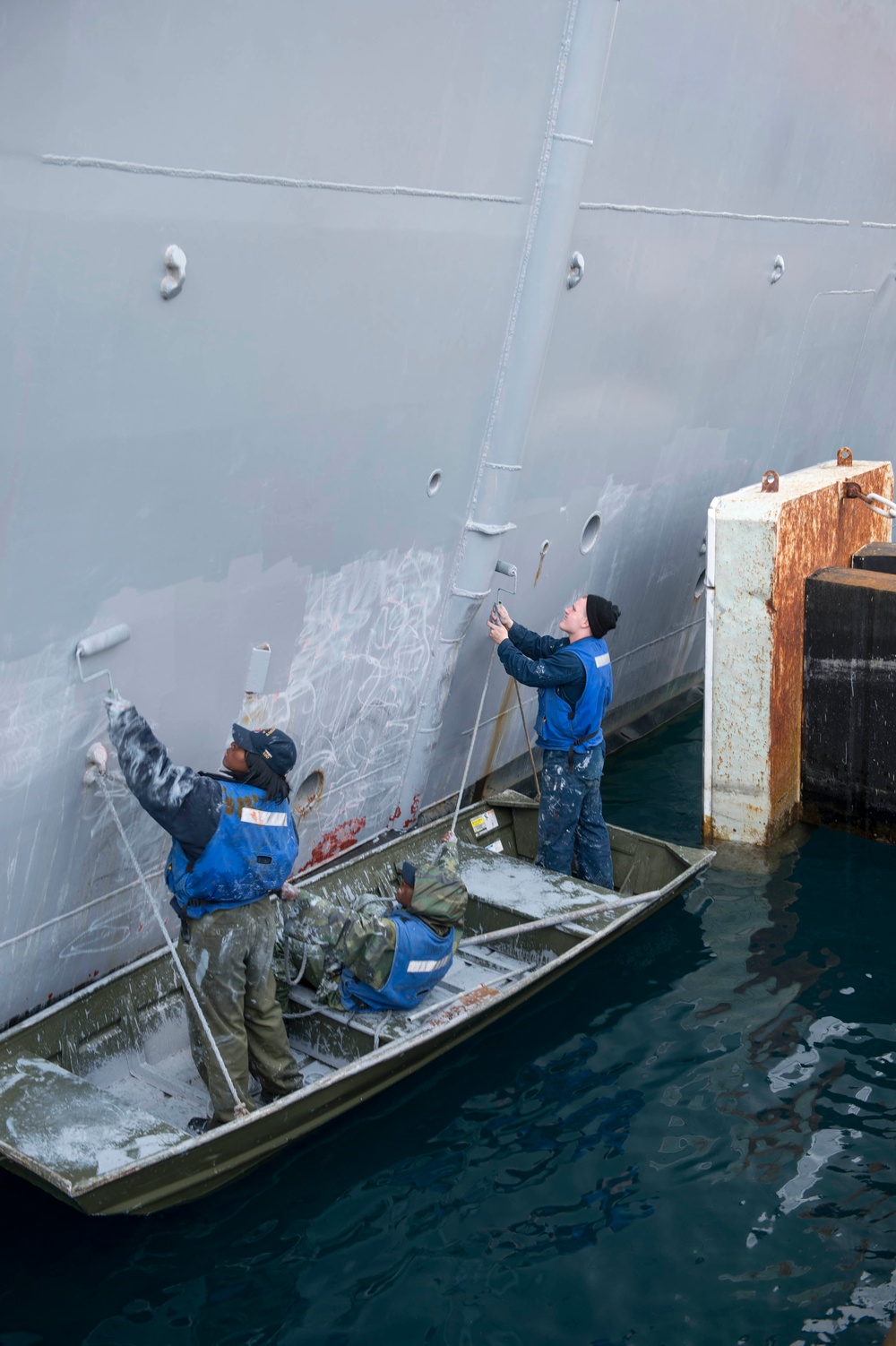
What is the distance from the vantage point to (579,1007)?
6547mm

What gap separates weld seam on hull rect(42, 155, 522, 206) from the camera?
4.07 m

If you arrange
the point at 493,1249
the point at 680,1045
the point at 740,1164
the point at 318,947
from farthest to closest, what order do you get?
the point at 680,1045
the point at 318,947
the point at 740,1164
the point at 493,1249

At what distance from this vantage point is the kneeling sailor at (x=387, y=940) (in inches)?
219

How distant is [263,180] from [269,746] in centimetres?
215

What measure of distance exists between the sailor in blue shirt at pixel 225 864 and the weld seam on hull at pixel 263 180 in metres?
1.96

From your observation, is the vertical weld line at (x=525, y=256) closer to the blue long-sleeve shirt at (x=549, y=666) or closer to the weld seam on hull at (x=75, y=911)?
the blue long-sleeve shirt at (x=549, y=666)

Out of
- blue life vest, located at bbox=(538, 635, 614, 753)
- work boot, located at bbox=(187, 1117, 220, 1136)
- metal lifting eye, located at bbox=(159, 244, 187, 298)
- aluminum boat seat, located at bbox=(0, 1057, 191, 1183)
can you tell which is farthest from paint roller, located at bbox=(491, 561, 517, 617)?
aluminum boat seat, located at bbox=(0, 1057, 191, 1183)

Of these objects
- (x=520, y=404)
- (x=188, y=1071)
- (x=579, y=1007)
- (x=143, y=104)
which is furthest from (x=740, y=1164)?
(x=143, y=104)

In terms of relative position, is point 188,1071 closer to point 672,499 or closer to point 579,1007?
point 579,1007

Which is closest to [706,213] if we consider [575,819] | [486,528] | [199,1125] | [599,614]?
[486,528]

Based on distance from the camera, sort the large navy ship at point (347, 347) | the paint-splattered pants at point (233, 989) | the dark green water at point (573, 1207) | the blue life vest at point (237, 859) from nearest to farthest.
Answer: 1. the large navy ship at point (347, 347)
2. the dark green water at point (573, 1207)
3. the blue life vest at point (237, 859)
4. the paint-splattered pants at point (233, 989)

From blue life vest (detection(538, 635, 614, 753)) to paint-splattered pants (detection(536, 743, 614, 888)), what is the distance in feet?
0.24

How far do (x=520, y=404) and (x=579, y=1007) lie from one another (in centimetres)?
316

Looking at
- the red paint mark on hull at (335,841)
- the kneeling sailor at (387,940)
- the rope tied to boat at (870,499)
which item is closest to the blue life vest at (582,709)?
the red paint mark on hull at (335,841)
